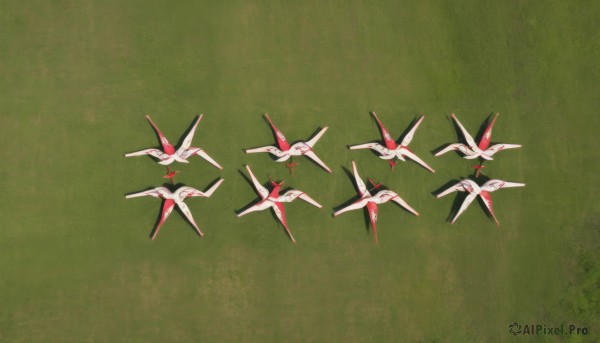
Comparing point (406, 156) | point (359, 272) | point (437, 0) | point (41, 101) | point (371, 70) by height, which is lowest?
point (359, 272)

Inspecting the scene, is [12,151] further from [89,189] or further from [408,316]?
[408,316]

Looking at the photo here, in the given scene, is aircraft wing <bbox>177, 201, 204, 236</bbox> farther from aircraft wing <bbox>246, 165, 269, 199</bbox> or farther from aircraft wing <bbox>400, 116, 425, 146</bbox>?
aircraft wing <bbox>400, 116, 425, 146</bbox>

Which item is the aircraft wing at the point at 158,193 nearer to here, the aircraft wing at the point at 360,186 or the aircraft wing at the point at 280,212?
the aircraft wing at the point at 280,212

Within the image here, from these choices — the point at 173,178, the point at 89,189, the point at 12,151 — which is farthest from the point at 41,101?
the point at 173,178

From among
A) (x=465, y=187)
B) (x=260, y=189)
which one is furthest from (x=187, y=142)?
(x=465, y=187)

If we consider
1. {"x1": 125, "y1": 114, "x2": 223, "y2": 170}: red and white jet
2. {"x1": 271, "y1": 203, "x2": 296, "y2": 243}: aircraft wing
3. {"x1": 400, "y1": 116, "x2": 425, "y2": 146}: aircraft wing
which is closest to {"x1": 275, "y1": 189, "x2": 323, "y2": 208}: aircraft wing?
{"x1": 271, "y1": 203, "x2": 296, "y2": 243}: aircraft wing

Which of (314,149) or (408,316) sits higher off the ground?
(314,149)

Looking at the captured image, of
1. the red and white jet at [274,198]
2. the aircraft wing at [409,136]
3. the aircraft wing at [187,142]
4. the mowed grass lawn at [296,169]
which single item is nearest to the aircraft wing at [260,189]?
the red and white jet at [274,198]
